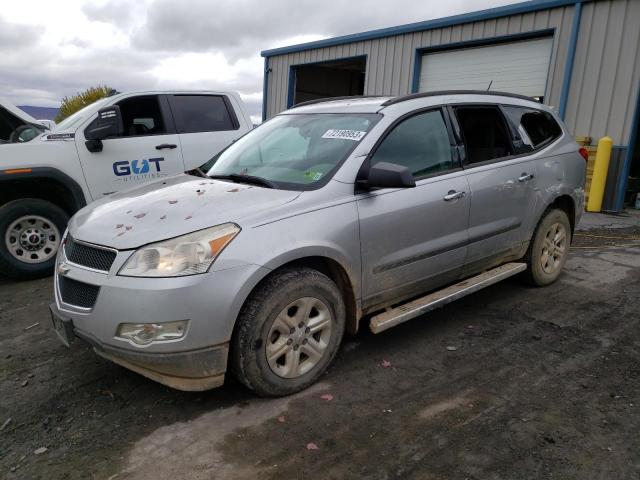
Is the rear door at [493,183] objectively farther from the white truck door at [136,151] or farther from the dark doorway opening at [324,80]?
the dark doorway opening at [324,80]

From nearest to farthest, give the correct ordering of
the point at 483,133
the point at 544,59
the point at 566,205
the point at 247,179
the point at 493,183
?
the point at 247,179
the point at 493,183
the point at 483,133
the point at 566,205
the point at 544,59

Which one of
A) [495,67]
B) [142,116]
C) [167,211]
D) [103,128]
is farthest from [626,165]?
[167,211]

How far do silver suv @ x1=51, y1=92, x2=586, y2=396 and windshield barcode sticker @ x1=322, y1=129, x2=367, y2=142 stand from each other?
0.6 inches

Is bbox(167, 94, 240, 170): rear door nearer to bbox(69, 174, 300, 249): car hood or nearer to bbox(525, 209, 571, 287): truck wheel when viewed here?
bbox(69, 174, 300, 249): car hood

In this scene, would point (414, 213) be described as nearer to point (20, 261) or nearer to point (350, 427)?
point (350, 427)

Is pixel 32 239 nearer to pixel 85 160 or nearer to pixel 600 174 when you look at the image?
pixel 85 160

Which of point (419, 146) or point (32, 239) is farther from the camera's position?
point (32, 239)

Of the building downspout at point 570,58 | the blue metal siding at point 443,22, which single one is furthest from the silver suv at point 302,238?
the blue metal siding at point 443,22

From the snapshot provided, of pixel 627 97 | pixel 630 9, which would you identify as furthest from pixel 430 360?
pixel 630 9

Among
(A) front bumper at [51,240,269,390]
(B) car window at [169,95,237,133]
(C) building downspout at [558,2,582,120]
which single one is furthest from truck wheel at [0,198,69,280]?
(C) building downspout at [558,2,582,120]

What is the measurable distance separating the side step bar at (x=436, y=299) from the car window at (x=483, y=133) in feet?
3.13

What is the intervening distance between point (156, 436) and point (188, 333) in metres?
0.59

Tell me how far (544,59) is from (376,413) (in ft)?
32.9

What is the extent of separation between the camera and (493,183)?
3.97m
